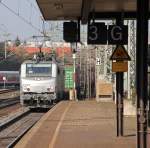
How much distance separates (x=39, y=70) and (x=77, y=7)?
23.5 meters

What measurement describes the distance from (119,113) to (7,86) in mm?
89790

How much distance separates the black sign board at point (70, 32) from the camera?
17953 millimetres

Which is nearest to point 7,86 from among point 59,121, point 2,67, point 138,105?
point 2,67

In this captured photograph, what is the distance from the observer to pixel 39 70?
134ft

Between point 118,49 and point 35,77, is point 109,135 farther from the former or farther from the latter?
point 35,77

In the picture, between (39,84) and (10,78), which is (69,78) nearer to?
(39,84)

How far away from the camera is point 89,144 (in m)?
17.8

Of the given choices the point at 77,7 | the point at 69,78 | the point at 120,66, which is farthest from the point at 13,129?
the point at 69,78

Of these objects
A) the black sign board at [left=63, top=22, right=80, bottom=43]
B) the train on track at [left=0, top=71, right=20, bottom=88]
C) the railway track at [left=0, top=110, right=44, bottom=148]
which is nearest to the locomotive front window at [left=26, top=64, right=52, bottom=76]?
the railway track at [left=0, top=110, right=44, bottom=148]

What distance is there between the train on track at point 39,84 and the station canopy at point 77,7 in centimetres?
1987

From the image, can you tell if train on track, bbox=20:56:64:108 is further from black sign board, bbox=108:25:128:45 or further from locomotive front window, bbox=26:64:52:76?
black sign board, bbox=108:25:128:45

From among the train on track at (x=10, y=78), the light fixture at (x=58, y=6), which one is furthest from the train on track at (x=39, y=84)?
the train on track at (x=10, y=78)

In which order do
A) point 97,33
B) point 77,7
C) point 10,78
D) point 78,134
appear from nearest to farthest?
point 97,33
point 77,7
point 78,134
point 10,78

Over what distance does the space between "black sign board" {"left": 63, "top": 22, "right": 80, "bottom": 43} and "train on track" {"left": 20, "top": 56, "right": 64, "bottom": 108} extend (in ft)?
71.2
